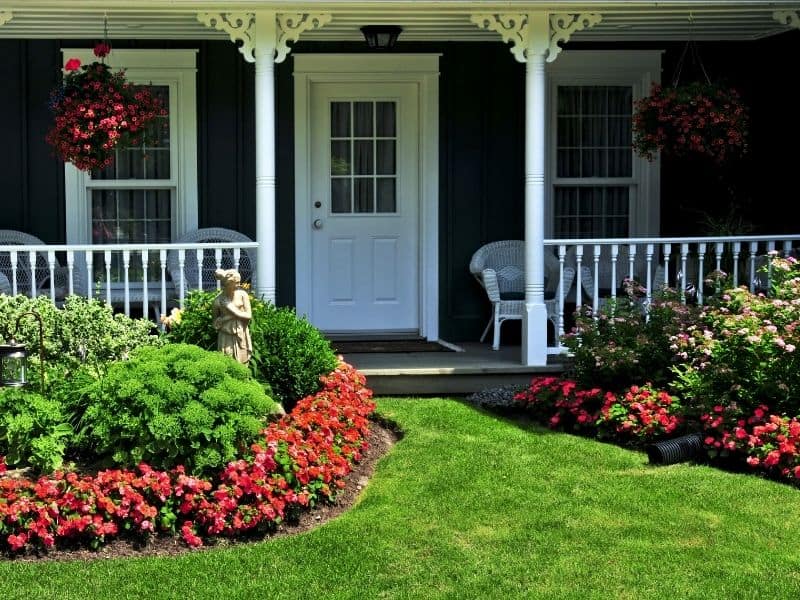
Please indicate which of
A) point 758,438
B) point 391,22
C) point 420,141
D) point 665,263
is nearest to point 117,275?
point 420,141

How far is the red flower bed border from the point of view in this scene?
17.4 feet

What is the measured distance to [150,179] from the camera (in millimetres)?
9852

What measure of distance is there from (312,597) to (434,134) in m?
5.85

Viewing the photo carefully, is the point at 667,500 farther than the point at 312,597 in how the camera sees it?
Yes

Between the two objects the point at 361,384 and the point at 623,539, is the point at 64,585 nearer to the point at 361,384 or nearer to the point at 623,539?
the point at 623,539

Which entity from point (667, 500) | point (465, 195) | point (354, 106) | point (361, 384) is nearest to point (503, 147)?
point (465, 195)

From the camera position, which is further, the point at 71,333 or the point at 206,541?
the point at 71,333

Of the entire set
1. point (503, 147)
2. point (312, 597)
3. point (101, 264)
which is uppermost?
point (503, 147)

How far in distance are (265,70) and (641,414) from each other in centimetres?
354

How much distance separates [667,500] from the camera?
19.5 ft

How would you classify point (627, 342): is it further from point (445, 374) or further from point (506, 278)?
point (506, 278)

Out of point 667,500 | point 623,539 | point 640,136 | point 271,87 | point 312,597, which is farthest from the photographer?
point 640,136

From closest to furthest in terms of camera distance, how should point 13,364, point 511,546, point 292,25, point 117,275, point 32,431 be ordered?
1. point 511,546
2. point 13,364
3. point 32,431
4. point 292,25
5. point 117,275

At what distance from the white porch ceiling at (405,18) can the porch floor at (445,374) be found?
99.3 inches
